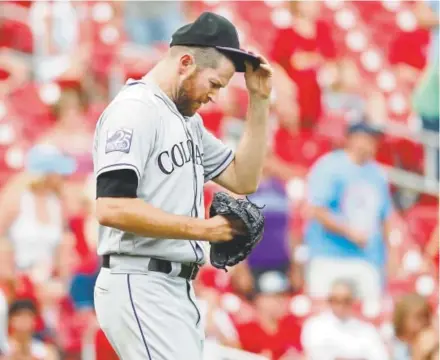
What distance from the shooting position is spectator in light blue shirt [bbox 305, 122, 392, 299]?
25.1ft

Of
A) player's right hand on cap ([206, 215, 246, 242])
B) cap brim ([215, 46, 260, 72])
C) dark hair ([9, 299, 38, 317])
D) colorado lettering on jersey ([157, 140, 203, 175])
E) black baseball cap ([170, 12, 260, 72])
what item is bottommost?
dark hair ([9, 299, 38, 317])

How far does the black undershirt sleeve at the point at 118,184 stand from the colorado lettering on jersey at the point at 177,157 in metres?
0.18

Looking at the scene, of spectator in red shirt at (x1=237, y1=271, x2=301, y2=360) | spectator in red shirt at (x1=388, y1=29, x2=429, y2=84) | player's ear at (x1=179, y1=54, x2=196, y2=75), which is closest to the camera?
player's ear at (x1=179, y1=54, x2=196, y2=75)

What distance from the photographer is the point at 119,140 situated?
12.3 feet

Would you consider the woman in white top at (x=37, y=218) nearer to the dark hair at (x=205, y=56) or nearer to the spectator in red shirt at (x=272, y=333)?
the spectator in red shirt at (x=272, y=333)

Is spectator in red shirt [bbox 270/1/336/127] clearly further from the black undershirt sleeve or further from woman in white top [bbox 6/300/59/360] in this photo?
the black undershirt sleeve


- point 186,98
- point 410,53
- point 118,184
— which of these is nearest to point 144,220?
point 118,184

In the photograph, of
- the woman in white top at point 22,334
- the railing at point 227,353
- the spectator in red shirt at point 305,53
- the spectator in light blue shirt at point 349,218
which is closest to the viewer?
the railing at point 227,353

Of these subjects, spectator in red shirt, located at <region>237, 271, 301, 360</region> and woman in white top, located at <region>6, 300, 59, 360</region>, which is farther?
spectator in red shirt, located at <region>237, 271, 301, 360</region>

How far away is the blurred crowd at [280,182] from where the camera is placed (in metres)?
7.12

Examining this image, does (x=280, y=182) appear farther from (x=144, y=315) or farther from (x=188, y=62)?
(x=144, y=315)

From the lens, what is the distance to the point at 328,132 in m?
8.82

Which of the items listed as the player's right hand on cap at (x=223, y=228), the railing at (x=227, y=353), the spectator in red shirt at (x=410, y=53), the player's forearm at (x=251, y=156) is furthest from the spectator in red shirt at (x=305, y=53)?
the player's right hand on cap at (x=223, y=228)

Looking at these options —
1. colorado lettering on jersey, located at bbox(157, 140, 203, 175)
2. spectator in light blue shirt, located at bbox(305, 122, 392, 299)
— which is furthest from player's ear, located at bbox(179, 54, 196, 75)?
spectator in light blue shirt, located at bbox(305, 122, 392, 299)
